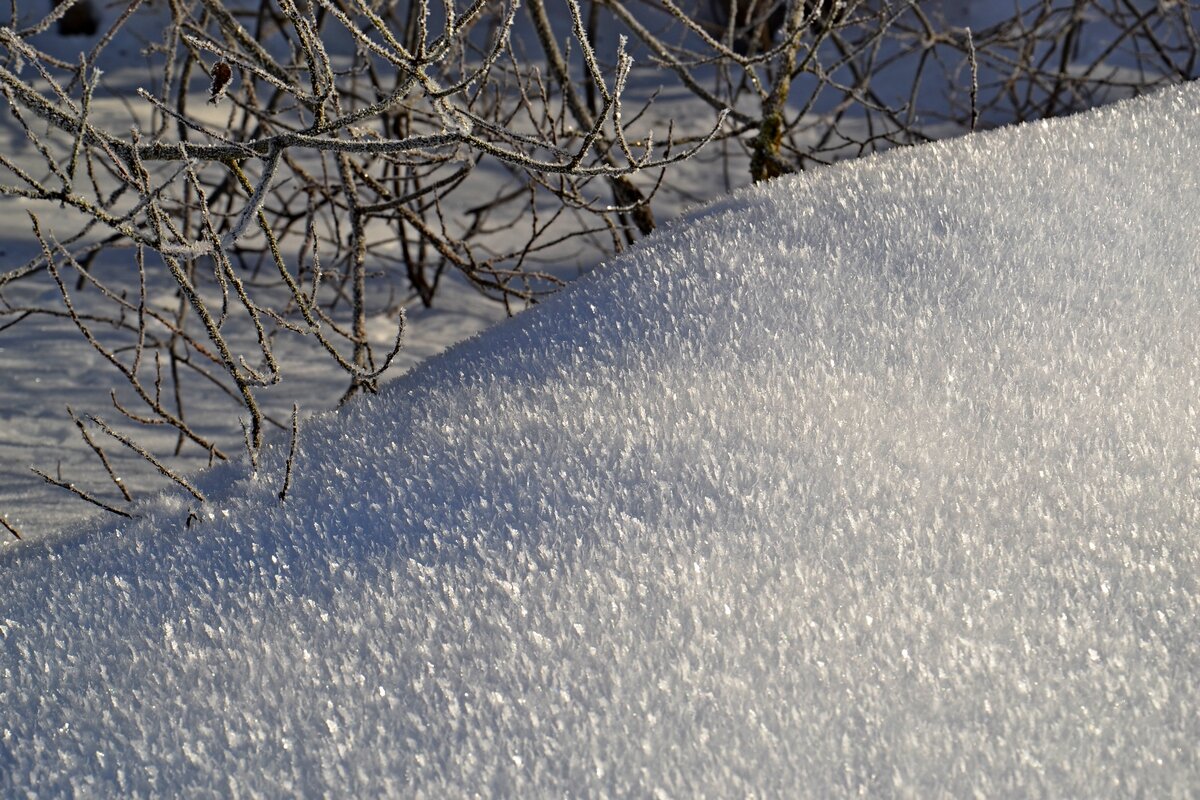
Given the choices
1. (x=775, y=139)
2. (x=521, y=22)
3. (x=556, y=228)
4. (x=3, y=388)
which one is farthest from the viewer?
(x=521, y=22)

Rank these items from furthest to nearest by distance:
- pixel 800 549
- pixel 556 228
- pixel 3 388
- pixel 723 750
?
pixel 556 228 → pixel 3 388 → pixel 800 549 → pixel 723 750

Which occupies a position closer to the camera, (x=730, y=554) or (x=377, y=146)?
(x=730, y=554)

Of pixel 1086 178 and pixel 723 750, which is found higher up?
pixel 1086 178

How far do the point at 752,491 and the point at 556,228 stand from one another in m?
2.72

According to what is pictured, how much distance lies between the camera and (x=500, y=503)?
1.08 meters

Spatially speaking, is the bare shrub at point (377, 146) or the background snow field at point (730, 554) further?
the bare shrub at point (377, 146)

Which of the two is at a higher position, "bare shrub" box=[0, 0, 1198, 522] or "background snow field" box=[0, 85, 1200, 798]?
"bare shrub" box=[0, 0, 1198, 522]

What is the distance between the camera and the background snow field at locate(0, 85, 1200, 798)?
832 mm

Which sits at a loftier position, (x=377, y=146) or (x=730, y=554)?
(x=377, y=146)

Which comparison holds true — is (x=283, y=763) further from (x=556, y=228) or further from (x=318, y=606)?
(x=556, y=228)

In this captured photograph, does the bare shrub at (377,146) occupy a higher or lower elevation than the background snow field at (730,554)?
higher

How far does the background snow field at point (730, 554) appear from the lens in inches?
32.7

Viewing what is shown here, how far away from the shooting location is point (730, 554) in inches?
38.6

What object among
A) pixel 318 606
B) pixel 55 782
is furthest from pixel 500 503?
pixel 55 782
